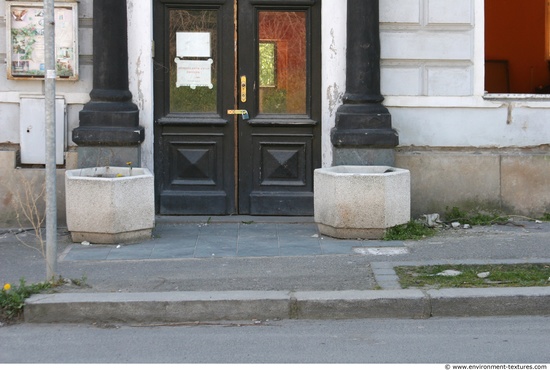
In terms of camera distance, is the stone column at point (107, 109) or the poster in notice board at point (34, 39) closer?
the stone column at point (107, 109)

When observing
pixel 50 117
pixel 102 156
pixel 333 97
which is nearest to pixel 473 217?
pixel 333 97

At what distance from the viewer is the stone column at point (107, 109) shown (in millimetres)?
10367

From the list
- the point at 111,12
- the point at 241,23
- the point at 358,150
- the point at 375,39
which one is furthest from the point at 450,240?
the point at 111,12

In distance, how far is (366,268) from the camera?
8.46 meters

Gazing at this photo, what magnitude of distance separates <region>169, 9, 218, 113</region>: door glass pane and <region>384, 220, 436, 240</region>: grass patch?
2624 millimetres

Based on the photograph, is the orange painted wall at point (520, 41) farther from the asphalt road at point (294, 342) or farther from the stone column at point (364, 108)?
the asphalt road at point (294, 342)

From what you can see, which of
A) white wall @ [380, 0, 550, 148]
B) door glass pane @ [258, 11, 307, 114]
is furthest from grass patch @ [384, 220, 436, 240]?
door glass pane @ [258, 11, 307, 114]

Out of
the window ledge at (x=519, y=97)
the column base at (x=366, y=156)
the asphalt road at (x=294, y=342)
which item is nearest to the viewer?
the asphalt road at (x=294, y=342)

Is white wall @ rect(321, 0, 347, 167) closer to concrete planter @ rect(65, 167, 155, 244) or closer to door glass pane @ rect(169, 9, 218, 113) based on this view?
door glass pane @ rect(169, 9, 218, 113)

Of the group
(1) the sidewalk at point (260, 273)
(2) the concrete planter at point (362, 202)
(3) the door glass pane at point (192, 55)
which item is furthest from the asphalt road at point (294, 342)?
(3) the door glass pane at point (192, 55)

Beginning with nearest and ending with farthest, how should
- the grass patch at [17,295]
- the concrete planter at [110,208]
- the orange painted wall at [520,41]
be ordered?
1. the grass patch at [17,295]
2. the concrete planter at [110,208]
3. the orange painted wall at [520,41]

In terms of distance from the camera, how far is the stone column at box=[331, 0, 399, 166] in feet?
34.3

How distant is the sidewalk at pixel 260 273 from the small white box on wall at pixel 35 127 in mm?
965

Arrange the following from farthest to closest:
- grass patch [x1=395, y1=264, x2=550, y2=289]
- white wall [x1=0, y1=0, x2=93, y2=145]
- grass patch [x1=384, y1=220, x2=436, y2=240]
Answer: white wall [x1=0, y1=0, x2=93, y2=145] < grass patch [x1=384, y1=220, x2=436, y2=240] < grass patch [x1=395, y1=264, x2=550, y2=289]
